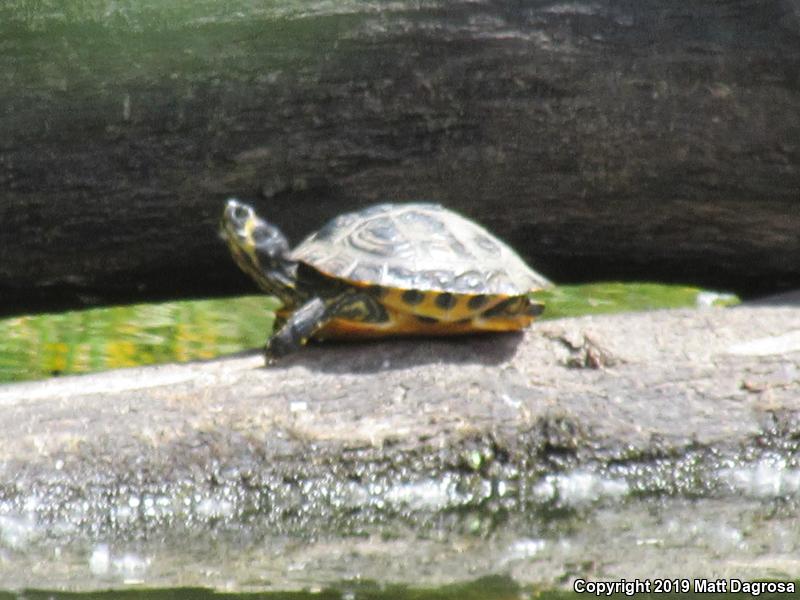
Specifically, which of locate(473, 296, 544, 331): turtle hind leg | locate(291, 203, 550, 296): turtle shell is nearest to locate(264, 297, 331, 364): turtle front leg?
locate(291, 203, 550, 296): turtle shell

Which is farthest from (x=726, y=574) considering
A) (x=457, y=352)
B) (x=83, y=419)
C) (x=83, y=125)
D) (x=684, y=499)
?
(x=83, y=125)

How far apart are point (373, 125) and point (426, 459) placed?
1144 millimetres

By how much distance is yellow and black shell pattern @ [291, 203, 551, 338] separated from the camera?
4.04 meters

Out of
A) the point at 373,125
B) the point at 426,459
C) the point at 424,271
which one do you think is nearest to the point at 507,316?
the point at 424,271

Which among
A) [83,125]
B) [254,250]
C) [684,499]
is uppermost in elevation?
[83,125]

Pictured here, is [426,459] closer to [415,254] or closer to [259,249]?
[415,254]

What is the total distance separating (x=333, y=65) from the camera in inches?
168

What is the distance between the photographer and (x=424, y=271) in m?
4.07

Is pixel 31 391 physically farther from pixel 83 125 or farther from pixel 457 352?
pixel 457 352

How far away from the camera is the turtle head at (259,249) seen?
419 cm

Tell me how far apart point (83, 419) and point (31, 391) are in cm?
28

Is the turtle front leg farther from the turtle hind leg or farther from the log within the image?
the turtle hind leg

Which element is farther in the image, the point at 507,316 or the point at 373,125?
the point at 373,125

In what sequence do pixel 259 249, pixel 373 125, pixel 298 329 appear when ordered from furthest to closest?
pixel 373 125, pixel 259 249, pixel 298 329
